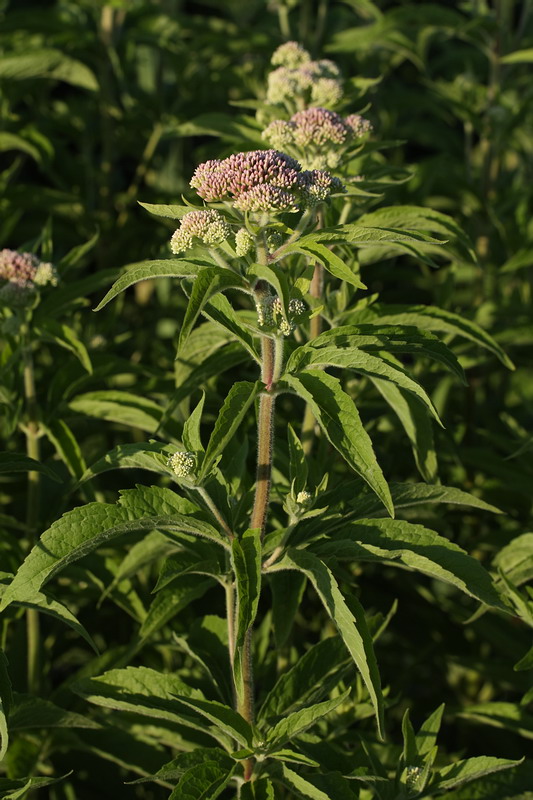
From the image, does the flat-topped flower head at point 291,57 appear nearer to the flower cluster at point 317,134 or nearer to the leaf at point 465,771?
the flower cluster at point 317,134

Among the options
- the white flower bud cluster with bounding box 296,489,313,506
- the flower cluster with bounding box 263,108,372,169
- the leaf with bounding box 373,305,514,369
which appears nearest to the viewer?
the white flower bud cluster with bounding box 296,489,313,506

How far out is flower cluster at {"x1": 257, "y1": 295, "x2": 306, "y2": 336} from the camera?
204 cm

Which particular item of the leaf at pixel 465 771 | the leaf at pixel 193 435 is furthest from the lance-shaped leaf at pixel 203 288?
the leaf at pixel 465 771

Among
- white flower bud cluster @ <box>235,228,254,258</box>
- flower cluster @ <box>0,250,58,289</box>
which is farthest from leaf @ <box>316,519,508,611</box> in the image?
flower cluster @ <box>0,250,58,289</box>

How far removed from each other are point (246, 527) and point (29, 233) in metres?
2.69

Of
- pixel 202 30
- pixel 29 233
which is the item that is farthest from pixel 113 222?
pixel 202 30

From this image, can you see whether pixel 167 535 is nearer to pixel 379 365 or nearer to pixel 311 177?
pixel 379 365

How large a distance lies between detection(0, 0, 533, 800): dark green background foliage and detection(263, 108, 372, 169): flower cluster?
19 centimetres

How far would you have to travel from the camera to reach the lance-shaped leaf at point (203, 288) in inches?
72.9

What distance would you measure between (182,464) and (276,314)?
0.38 metres

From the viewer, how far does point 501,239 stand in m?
4.48

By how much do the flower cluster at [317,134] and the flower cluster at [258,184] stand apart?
57 cm

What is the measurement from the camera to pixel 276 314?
2.04 metres

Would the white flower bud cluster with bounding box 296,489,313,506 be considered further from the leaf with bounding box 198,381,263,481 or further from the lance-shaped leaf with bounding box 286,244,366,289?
the lance-shaped leaf with bounding box 286,244,366,289
